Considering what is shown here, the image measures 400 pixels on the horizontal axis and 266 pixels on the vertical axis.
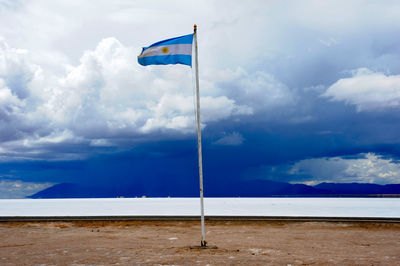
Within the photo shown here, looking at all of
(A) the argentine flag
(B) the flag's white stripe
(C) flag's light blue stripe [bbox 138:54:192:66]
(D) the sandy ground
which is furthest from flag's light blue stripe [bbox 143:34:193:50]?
(D) the sandy ground

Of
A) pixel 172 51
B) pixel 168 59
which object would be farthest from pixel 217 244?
pixel 172 51

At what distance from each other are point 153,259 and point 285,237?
8.10m

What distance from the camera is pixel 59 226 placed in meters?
22.8

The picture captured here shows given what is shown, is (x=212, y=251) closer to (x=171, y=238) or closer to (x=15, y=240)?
(x=171, y=238)

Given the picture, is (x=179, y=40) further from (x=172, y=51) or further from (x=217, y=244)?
(x=217, y=244)

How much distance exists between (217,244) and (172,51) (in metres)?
7.91

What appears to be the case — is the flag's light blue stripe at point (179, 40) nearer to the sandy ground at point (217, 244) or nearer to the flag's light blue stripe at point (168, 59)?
the flag's light blue stripe at point (168, 59)

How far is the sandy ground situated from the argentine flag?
6.91 meters

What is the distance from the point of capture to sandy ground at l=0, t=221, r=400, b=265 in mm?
10672

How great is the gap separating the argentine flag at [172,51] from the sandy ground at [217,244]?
6.91 m

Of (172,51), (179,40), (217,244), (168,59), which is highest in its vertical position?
(179,40)

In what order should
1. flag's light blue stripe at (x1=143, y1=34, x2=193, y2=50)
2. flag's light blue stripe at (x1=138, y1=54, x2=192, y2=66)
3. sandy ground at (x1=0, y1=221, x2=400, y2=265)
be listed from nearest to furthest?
sandy ground at (x1=0, y1=221, x2=400, y2=265)
flag's light blue stripe at (x1=138, y1=54, x2=192, y2=66)
flag's light blue stripe at (x1=143, y1=34, x2=193, y2=50)

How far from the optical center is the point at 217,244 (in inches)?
558

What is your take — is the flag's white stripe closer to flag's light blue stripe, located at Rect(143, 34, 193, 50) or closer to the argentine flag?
the argentine flag
